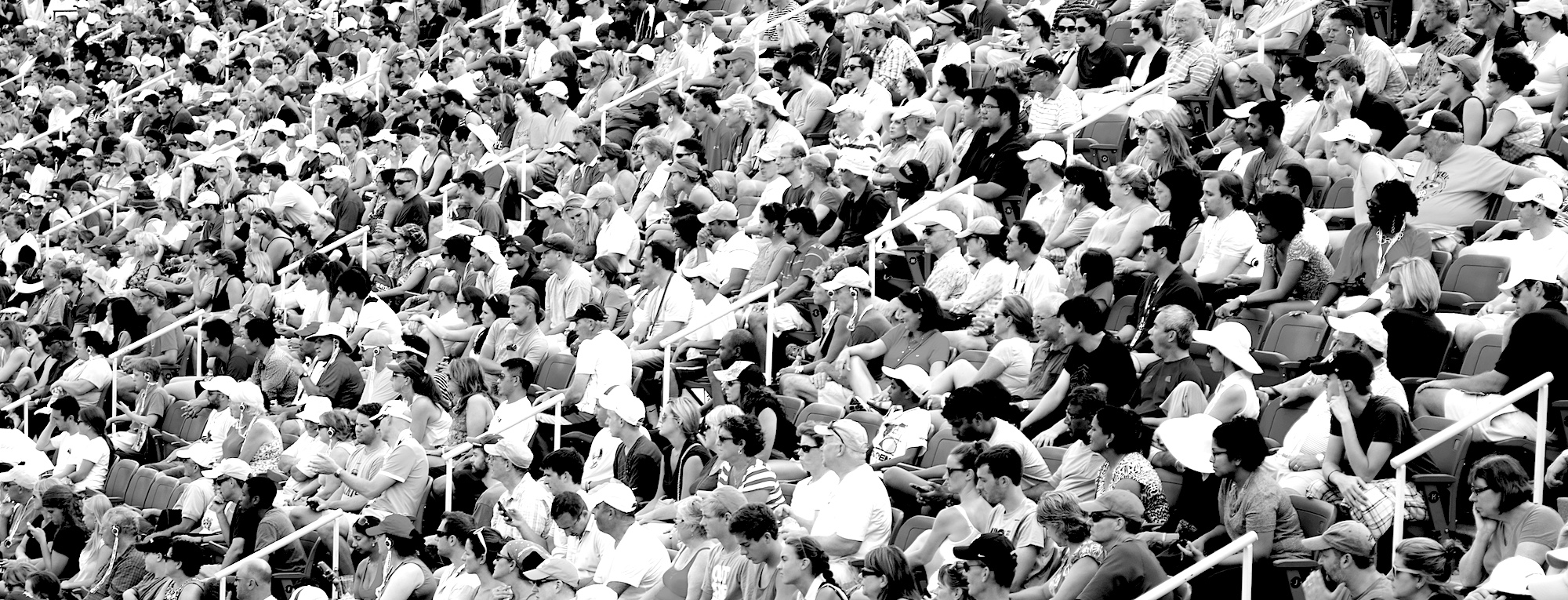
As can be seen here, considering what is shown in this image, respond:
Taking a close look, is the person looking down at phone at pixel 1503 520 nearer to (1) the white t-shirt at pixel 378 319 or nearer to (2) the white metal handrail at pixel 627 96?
(1) the white t-shirt at pixel 378 319

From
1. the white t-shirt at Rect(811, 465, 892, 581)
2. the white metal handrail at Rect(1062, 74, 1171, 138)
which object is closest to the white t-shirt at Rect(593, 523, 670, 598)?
the white t-shirt at Rect(811, 465, 892, 581)

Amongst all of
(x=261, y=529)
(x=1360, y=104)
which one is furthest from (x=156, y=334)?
(x=1360, y=104)

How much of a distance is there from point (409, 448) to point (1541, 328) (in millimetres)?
5529

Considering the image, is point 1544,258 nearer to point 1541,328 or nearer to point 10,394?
point 1541,328

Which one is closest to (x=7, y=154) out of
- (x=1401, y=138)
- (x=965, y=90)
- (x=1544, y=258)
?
(x=965, y=90)

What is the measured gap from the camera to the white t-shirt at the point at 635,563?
9.16 metres

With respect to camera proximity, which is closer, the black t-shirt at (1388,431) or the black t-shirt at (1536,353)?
the black t-shirt at (1388,431)

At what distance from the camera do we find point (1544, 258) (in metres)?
9.13

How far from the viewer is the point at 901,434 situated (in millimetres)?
9555

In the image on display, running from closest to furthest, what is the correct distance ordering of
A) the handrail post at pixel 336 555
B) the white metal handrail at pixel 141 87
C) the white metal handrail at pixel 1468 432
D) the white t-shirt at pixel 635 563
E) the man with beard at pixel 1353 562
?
1. the man with beard at pixel 1353 562
2. the white metal handrail at pixel 1468 432
3. the white t-shirt at pixel 635 563
4. the handrail post at pixel 336 555
5. the white metal handrail at pixel 141 87

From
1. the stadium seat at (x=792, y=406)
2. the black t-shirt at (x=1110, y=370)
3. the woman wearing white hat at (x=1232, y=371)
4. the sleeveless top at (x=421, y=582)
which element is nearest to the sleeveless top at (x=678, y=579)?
the sleeveless top at (x=421, y=582)

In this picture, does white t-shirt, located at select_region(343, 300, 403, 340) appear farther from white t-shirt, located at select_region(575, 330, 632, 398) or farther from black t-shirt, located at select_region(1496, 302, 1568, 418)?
black t-shirt, located at select_region(1496, 302, 1568, 418)

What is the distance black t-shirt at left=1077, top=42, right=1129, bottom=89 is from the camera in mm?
13680

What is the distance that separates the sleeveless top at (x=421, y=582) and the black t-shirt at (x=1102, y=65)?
19.5ft
